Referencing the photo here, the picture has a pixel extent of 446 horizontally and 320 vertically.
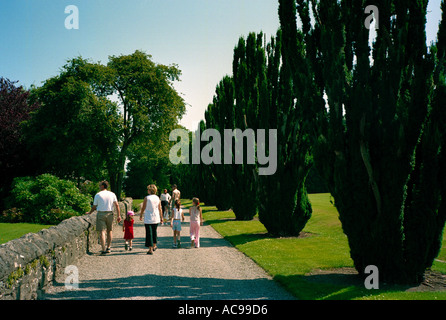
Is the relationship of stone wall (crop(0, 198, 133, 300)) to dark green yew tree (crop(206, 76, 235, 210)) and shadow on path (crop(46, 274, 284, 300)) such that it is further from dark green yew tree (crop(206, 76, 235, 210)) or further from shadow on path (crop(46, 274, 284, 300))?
dark green yew tree (crop(206, 76, 235, 210))

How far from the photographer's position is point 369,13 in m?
7.75

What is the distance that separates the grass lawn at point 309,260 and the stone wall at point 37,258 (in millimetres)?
4792

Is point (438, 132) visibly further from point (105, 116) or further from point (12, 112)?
point (12, 112)

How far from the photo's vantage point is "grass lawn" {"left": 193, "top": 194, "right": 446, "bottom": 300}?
654cm

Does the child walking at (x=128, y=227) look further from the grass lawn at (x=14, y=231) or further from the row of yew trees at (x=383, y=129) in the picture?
the row of yew trees at (x=383, y=129)

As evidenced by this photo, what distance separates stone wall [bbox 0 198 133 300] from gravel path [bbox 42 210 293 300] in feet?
0.98

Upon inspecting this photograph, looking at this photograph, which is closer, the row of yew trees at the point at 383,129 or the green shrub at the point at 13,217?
the row of yew trees at the point at 383,129

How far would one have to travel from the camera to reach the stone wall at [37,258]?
5554 millimetres

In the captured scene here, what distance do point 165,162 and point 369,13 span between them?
162 ft

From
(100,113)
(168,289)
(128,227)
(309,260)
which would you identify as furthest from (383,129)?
(100,113)

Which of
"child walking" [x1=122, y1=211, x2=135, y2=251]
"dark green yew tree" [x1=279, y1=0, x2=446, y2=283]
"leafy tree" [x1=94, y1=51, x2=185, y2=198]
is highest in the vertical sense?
"leafy tree" [x1=94, y1=51, x2=185, y2=198]

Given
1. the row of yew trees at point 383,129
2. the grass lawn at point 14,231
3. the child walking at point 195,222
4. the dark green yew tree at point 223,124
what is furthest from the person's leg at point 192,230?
the dark green yew tree at point 223,124

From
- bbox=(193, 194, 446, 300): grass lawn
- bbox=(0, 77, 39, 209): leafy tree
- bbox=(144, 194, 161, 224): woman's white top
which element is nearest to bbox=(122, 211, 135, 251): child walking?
bbox=(144, 194, 161, 224): woman's white top
